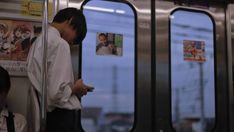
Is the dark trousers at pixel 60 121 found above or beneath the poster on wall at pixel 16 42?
beneath

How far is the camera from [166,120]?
12.0 ft

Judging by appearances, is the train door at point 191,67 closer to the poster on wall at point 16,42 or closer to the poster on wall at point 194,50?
the poster on wall at point 194,50

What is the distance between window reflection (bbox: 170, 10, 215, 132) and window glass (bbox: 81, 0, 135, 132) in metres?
0.42

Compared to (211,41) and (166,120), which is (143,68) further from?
(211,41)

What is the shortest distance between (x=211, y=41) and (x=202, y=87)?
1.45ft

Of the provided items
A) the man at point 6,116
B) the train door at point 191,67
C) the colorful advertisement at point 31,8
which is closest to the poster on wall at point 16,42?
the colorful advertisement at point 31,8

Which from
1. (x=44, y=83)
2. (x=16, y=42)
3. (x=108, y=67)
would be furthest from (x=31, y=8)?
(x=44, y=83)

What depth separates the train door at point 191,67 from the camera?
3.70m

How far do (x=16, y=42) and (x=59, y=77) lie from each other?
29.8 inches

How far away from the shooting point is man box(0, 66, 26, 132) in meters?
2.63

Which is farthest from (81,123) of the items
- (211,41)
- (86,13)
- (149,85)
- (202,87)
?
(211,41)

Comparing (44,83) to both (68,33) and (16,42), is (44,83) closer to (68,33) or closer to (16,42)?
(68,33)

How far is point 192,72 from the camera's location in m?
3.85

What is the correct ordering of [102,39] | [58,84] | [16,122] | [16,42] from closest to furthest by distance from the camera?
[58,84]
[16,122]
[16,42]
[102,39]
